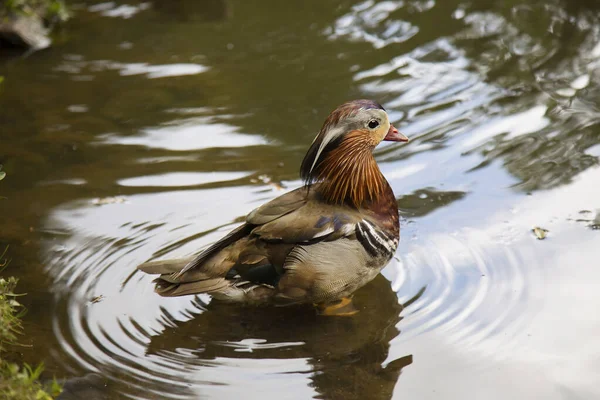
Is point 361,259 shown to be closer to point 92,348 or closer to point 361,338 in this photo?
point 361,338

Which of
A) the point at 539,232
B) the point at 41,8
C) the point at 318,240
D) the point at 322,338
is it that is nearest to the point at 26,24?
the point at 41,8

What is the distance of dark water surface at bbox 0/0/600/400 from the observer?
408cm

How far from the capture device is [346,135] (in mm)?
4504

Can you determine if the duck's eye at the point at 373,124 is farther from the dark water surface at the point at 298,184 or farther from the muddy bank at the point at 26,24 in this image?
the muddy bank at the point at 26,24

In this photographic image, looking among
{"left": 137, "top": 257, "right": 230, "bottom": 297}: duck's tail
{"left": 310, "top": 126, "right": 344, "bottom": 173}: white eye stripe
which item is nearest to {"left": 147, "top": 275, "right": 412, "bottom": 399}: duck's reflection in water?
{"left": 137, "top": 257, "right": 230, "bottom": 297}: duck's tail

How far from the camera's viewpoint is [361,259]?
14.3 ft

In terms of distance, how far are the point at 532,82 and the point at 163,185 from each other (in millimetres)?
3373

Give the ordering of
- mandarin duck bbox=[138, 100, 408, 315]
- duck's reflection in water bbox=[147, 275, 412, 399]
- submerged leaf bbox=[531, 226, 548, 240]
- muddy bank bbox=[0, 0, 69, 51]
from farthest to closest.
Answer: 1. muddy bank bbox=[0, 0, 69, 51]
2. submerged leaf bbox=[531, 226, 548, 240]
3. mandarin duck bbox=[138, 100, 408, 315]
4. duck's reflection in water bbox=[147, 275, 412, 399]

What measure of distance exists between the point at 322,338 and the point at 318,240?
540 millimetres

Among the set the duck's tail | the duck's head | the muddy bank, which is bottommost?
the duck's tail

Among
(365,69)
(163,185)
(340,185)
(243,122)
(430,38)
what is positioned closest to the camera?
(340,185)

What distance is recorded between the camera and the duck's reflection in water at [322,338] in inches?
157

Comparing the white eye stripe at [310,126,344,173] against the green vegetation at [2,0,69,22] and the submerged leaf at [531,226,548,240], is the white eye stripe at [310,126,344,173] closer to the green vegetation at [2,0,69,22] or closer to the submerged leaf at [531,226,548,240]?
the submerged leaf at [531,226,548,240]

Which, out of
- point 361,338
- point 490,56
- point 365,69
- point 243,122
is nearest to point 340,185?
point 361,338
